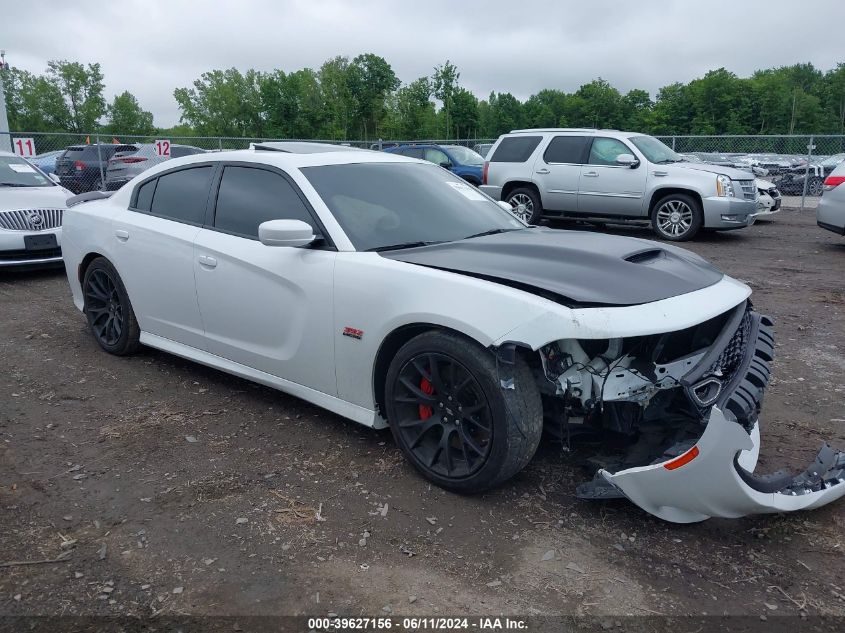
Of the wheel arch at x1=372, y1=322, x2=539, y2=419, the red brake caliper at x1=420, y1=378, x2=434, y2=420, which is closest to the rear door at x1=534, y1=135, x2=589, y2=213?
the wheel arch at x1=372, y1=322, x2=539, y2=419

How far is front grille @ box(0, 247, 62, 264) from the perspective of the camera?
27.3 feet

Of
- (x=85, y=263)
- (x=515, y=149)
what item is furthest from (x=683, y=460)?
(x=515, y=149)

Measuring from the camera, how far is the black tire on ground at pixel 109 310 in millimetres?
5184

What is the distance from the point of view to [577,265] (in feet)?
11.0

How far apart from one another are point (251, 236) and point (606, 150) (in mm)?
9467

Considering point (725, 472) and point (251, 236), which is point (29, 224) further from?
point (725, 472)

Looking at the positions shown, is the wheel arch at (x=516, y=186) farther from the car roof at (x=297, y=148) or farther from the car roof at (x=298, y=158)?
the car roof at (x=297, y=148)

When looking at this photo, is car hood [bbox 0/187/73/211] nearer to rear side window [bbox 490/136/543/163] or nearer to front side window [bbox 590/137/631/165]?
rear side window [bbox 490/136/543/163]

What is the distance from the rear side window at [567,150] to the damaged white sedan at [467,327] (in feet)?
27.3

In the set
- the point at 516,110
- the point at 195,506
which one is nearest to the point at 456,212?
the point at 195,506

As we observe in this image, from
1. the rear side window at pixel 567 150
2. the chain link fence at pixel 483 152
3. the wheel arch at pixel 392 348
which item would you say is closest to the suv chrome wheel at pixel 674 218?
the rear side window at pixel 567 150

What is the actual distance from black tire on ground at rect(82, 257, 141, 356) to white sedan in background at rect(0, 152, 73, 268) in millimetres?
3040

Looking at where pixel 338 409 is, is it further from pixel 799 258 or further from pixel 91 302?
pixel 799 258

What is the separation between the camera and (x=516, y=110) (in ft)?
262
